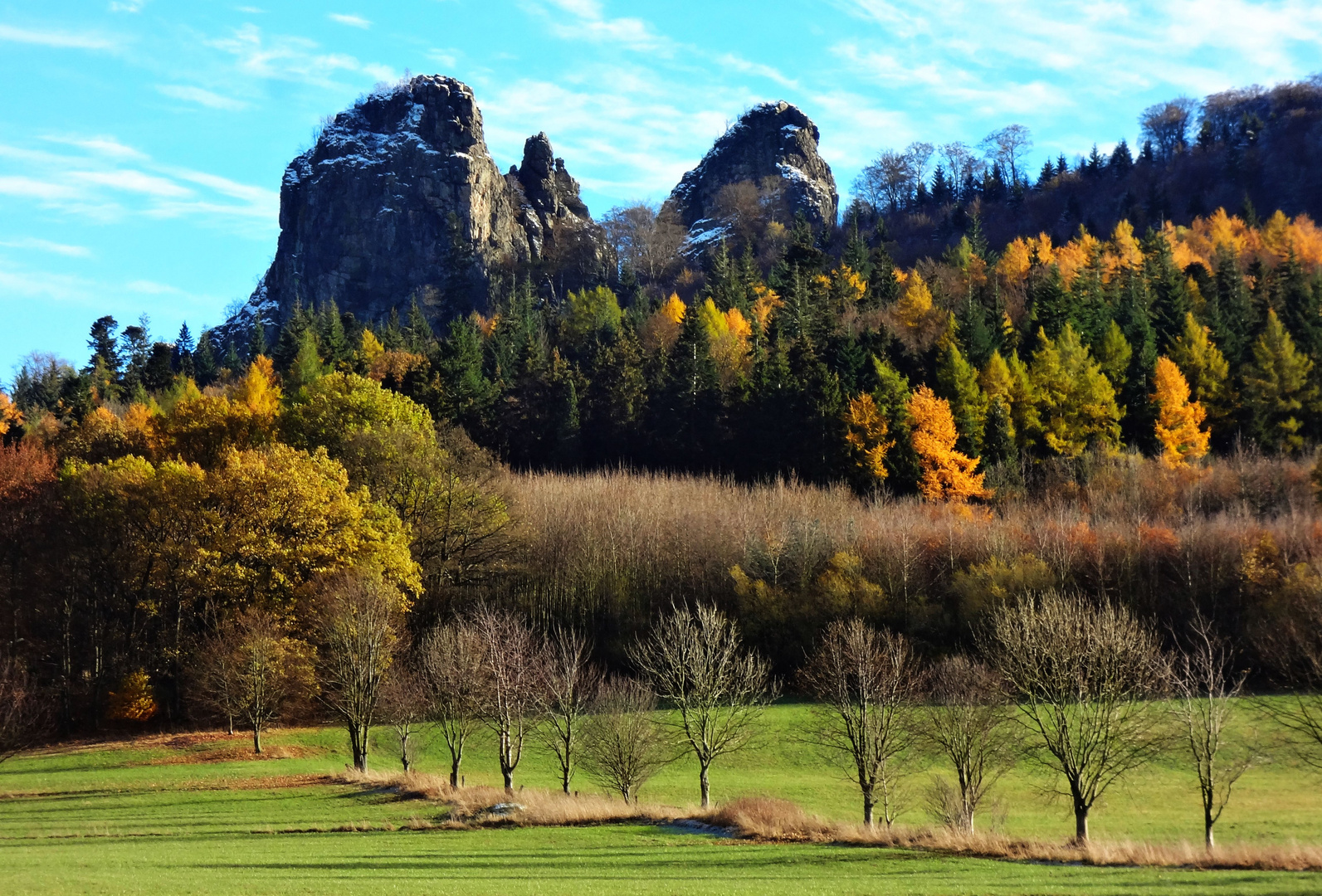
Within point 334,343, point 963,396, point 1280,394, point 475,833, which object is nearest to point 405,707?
point 475,833

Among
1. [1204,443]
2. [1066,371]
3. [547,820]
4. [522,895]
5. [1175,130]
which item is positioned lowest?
[547,820]

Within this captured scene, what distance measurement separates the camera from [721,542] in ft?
204

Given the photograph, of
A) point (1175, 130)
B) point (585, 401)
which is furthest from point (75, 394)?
point (1175, 130)

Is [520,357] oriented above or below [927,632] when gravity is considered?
above

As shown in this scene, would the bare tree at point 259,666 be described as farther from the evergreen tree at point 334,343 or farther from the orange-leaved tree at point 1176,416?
the orange-leaved tree at point 1176,416

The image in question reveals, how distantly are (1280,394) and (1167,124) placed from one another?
9729 centimetres

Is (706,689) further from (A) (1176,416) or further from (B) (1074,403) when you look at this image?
(A) (1176,416)

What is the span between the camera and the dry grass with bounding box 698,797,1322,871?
2216cm

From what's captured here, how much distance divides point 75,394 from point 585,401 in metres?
41.0

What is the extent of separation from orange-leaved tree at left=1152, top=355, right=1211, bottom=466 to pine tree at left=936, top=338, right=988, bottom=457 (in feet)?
38.3

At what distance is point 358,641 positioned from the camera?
4391 centimetres

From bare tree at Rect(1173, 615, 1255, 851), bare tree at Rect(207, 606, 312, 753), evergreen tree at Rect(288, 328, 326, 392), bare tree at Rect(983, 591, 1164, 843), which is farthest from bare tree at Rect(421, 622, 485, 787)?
evergreen tree at Rect(288, 328, 326, 392)

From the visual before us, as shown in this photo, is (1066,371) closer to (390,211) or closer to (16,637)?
(16,637)

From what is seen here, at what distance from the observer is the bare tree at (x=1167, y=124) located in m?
147
